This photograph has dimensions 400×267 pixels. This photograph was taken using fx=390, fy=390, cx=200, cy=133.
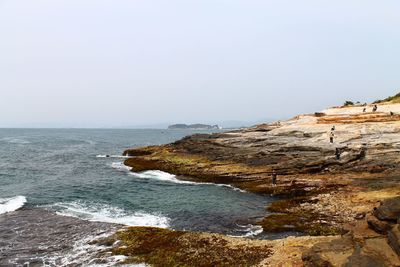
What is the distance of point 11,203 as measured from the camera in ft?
145

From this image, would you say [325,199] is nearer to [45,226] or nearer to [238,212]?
[238,212]

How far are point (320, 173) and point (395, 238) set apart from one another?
3264 cm

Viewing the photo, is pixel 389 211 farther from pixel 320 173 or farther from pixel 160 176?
pixel 160 176

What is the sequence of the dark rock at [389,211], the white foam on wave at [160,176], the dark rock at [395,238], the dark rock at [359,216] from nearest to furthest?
the dark rock at [395,238] → the dark rock at [389,211] → the dark rock at [359,216] → the white foam on wave at [160,176]

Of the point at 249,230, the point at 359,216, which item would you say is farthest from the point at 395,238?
the point at 249,230

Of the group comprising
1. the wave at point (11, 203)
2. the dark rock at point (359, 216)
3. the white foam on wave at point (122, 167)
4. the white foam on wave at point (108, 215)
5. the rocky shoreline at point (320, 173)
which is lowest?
the white foam on wave at point (108, 215)

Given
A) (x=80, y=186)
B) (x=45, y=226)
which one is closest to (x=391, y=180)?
(x=45, y=226)

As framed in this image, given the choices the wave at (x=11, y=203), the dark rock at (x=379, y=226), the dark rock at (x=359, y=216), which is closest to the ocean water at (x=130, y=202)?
the wave at (x=11, y=203)

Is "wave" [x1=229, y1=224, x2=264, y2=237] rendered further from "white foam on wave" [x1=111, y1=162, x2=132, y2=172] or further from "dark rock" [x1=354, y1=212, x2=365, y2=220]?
"white foam on wave" [x1=111, y1=162, x2=132, y2=172]

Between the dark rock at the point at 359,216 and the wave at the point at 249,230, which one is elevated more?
the dark rock at the point at 359,216

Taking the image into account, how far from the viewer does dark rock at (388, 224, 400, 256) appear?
60.5ft

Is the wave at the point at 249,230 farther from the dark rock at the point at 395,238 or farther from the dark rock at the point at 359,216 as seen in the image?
the dark rock at the point at 395,238

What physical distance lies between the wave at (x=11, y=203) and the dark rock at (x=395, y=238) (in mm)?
36271

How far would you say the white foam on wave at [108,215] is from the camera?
35.8 meters
